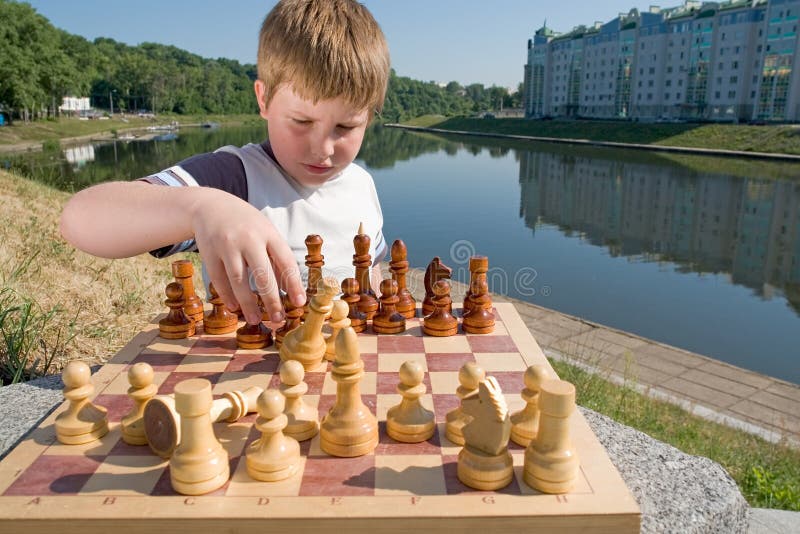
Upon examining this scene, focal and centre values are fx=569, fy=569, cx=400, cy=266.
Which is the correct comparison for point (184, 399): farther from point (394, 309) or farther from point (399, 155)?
point (399, 155)

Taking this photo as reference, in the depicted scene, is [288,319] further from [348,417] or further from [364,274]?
[348,417]

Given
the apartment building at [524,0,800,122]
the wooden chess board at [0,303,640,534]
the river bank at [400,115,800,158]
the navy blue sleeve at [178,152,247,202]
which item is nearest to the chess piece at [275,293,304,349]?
the wooden chess board at [0,303,640,534]

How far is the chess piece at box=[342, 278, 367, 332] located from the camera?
6.33 ft

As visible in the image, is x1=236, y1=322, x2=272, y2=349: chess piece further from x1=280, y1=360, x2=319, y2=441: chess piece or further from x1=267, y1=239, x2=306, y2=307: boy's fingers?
x1=280, y1=360, x2=319, y2=441: chess piece

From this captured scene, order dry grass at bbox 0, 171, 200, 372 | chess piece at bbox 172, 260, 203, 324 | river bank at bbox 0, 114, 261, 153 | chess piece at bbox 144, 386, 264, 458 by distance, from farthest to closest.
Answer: river bank at bbox 0, 114, 261, 153 < dry grass at bbox 0, 171, 200, 372 < chess piece at bbox 172, 260, 203, 324 < chess piece at bbox 144, 386, 264, 458

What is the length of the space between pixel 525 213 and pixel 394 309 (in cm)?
1480

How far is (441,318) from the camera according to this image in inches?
74.6

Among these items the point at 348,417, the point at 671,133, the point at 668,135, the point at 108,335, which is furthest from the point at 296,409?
the point at 671,133

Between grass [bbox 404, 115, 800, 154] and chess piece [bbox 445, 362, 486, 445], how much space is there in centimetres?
3094

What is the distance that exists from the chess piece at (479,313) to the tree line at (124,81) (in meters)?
1.46

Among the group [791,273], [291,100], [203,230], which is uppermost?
[291,100]

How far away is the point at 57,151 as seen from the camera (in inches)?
1131

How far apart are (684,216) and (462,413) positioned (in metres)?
16.1

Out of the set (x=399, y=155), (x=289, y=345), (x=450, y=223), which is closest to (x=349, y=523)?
(x=289, y=345)
